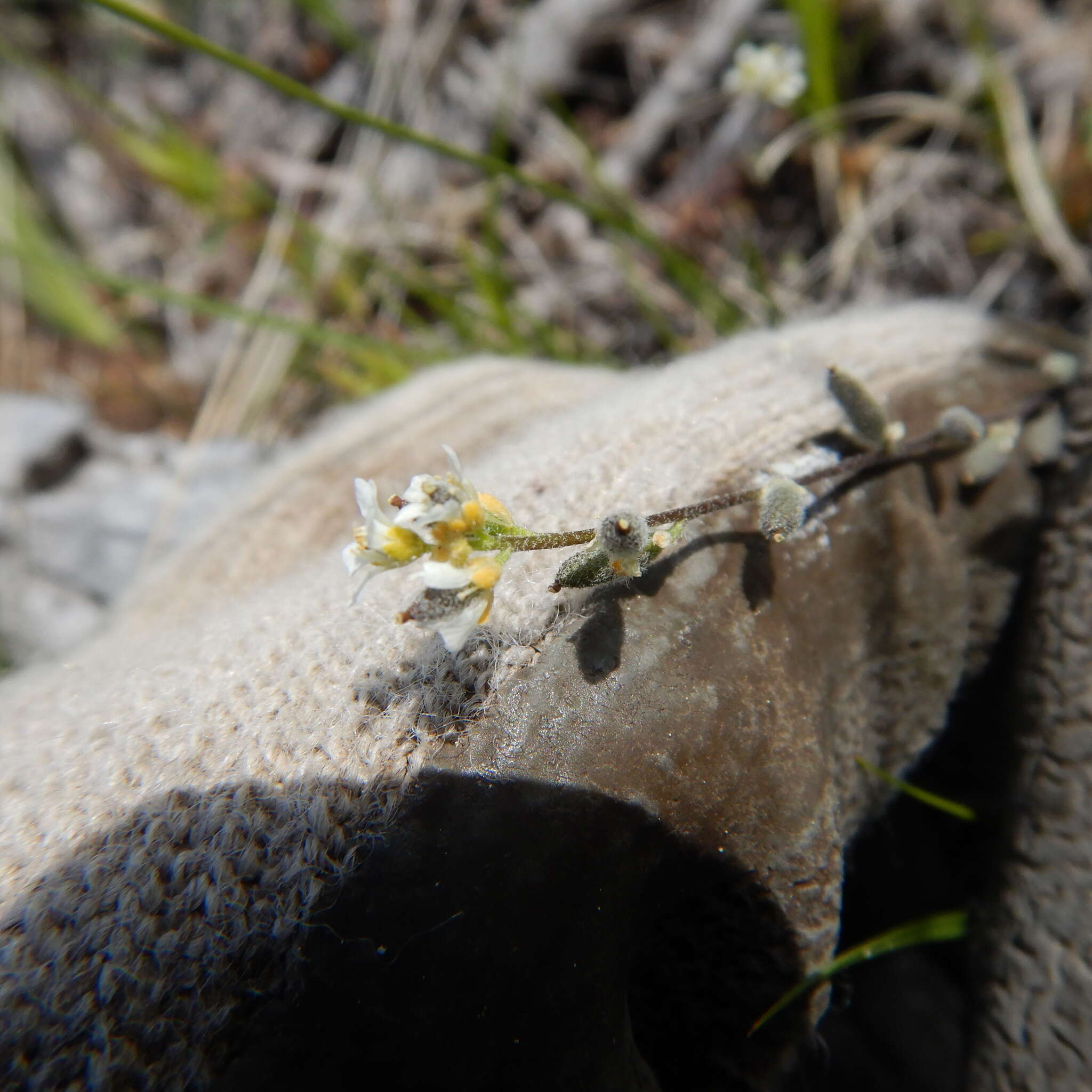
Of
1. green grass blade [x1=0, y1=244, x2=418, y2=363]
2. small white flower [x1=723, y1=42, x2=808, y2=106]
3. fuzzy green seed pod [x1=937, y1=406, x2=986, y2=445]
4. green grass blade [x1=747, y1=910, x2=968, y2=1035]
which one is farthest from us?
small white flower [x1=723, y1=42, x2=808, y2=106]

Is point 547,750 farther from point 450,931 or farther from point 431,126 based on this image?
point 431,126

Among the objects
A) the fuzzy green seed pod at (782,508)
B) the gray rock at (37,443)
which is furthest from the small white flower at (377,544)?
the gray rock at (37,443)

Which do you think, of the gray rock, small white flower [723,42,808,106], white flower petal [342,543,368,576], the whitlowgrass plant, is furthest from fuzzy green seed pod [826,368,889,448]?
the gray rock

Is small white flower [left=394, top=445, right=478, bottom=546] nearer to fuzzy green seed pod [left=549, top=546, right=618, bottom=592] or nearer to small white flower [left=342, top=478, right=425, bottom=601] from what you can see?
small white flower [left=342, top=478, right=425, bottom=601]

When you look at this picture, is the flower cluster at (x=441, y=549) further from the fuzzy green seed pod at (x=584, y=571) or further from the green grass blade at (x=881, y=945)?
the green grass blade at (x=881, y=945)

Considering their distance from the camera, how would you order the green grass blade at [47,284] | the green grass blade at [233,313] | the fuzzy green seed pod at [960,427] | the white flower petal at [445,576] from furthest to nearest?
1. the green grass blade at [47,284]
2. the green grass blade at [233,313]
3. the fuzzy green seed pod at [960,427]
4. the white flower petal at [445,576]

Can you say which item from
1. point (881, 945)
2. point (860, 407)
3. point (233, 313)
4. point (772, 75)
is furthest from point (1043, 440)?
point (233, 313)
